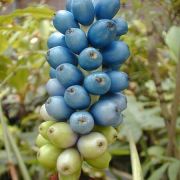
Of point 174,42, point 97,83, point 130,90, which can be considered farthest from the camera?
point 130,90

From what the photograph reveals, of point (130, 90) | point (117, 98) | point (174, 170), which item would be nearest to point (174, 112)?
point (174, 170)

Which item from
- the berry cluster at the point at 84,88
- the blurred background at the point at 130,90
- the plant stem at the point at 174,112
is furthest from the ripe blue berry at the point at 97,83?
the plant stem at the point at 174,112

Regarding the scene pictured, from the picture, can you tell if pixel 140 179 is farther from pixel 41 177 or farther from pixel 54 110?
pixel 41 177

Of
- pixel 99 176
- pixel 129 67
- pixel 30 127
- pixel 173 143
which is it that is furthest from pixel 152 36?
pixel 30 127

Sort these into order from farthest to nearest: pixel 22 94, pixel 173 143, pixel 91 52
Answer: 1. pixel 22 94
2. pixel 173 143
3. pixel 91 52

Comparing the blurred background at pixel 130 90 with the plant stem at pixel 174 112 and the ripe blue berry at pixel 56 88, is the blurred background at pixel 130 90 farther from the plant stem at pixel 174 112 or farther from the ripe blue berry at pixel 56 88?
the ripe blue berry at pixel 56 88

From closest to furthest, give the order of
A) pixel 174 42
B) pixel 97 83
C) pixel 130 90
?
1. pixel 97 83
2. pixel 174 42
3. pixel 130 90

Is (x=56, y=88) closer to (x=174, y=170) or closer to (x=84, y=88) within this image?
(x=84, y=88)
